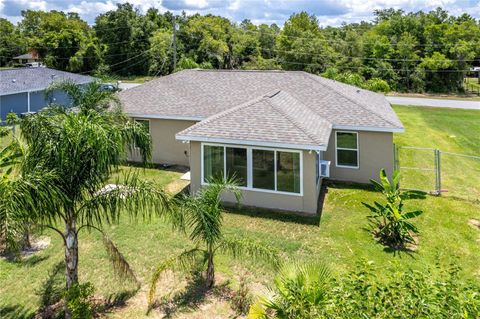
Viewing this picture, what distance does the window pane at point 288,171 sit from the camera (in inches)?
541

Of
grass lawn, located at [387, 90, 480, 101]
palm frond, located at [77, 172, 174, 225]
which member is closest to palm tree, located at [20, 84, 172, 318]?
palm frond, located at [77, 172, 174, 225]

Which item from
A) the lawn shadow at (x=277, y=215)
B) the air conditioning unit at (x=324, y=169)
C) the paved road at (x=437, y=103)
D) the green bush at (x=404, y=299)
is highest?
the paved road at (x=437, y=103)

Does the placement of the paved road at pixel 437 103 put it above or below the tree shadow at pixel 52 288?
above

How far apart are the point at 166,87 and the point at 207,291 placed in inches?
630

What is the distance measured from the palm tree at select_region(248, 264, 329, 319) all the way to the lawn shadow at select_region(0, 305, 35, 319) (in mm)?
5546

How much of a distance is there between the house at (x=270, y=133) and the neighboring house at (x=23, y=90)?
13.0m

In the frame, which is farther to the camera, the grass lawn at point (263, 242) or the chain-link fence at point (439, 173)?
the chain-link fence at point (439, 173)

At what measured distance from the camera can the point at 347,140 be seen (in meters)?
17.0

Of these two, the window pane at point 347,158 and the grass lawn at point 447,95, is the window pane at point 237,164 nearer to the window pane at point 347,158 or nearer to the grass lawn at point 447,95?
the window pane at point 347,158

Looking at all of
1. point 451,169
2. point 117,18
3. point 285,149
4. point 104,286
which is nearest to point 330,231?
point 285,149

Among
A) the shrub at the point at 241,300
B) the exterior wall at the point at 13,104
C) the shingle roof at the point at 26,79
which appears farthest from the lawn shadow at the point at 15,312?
the exterior wall at the point at 13,104

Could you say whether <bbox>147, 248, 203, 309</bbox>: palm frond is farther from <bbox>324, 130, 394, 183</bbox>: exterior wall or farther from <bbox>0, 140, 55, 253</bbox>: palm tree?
<bbox>324, 130, 394, 183</bbox>: exterior wall

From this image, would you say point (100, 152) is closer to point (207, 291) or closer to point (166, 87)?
point (207, 291)

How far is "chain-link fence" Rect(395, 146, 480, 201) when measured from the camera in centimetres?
1574
